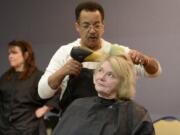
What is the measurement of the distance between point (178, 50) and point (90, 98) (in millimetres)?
1180

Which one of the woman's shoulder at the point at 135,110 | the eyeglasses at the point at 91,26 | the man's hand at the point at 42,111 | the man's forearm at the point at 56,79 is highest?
the eyeglasses at the point at 91,26

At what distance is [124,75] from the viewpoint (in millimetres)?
1578

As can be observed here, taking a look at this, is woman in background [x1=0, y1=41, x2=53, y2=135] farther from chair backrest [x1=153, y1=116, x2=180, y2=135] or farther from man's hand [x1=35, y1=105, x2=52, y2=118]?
chair backrest [x1=153, y1=116, x2=180, y2=135]

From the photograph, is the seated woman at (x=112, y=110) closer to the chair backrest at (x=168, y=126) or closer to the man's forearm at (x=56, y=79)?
the man's forearm at (x=56, y=79)

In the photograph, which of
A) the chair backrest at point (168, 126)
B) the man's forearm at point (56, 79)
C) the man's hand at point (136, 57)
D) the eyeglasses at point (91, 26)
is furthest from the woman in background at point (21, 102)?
the man's hand at point (136, 57)

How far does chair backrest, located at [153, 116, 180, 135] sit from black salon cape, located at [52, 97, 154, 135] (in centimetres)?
90

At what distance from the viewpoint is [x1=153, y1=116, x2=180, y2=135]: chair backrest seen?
2391mm

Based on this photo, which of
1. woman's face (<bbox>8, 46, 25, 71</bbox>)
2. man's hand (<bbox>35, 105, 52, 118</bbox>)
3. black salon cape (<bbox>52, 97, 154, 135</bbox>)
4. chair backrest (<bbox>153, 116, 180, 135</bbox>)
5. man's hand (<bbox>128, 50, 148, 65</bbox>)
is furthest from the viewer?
woman's face (<bbox>8, 46, 25, 71</bbox>)

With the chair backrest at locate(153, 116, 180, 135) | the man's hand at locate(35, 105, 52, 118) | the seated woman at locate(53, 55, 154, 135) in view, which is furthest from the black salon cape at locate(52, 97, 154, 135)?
the man's hand at locate(35, 105, 52, 118)

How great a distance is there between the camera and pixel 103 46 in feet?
6.04

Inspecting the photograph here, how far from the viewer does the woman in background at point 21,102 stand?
279 centimetres

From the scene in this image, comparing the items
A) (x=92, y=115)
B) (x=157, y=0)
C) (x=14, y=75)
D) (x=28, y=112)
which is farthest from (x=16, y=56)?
(x=92, y=115)

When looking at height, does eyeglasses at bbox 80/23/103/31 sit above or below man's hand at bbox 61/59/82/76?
above

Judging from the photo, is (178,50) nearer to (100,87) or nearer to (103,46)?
(103,46)
